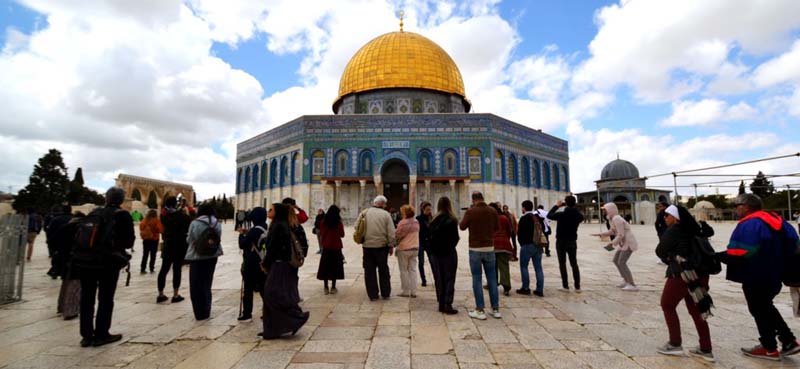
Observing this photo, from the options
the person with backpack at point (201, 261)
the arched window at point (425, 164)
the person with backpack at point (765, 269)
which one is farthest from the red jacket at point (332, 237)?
the arched window at point (425, 164)

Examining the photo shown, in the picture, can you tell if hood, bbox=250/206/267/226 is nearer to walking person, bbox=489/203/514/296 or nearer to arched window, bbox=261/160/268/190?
walking person, bbox=489/203/514/296

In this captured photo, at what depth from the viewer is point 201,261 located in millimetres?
4738

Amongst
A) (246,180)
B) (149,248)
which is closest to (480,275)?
(149,248)

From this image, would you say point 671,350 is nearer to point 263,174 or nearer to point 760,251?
point 760,251

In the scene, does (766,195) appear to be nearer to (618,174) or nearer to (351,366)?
(618,174)

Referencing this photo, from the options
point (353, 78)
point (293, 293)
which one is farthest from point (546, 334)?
point (353, 78)

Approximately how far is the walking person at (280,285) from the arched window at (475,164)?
81.4 feet

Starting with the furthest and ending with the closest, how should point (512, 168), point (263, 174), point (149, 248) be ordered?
point (263, 174), point (512, 168), point (149, 248)

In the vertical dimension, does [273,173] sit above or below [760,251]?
above

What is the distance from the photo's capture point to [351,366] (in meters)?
3.20

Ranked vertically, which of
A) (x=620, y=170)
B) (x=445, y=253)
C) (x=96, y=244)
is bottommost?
(x=445, y=253)

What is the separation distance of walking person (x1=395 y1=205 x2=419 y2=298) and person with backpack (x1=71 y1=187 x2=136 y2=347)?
11.1ft

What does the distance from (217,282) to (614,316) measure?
6.40 meters

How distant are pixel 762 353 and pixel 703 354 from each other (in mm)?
496
